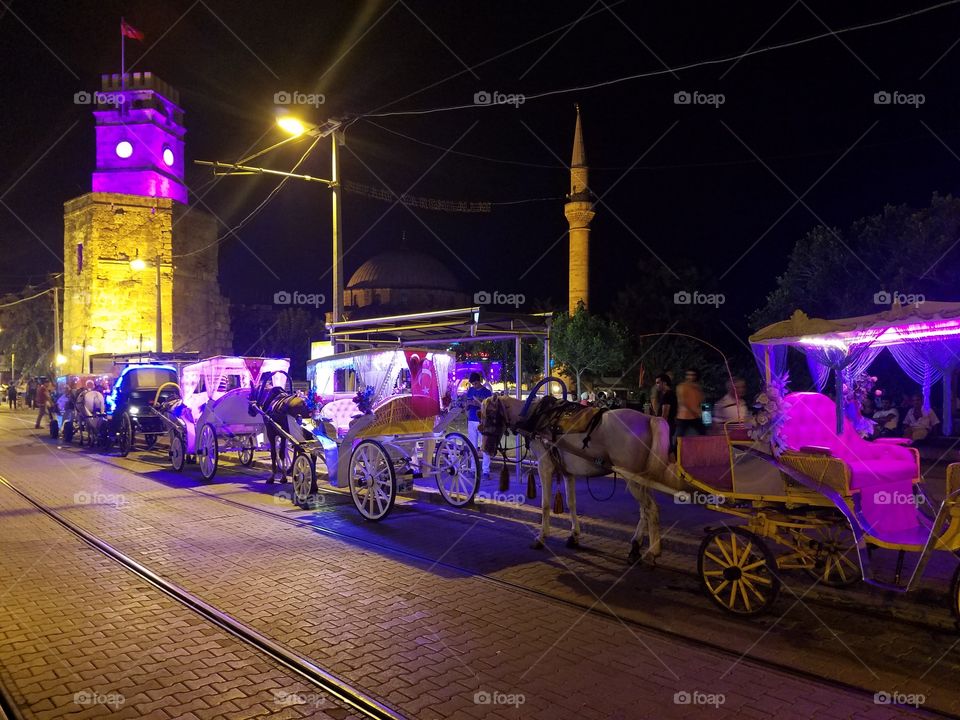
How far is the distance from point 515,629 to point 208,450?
969 cm

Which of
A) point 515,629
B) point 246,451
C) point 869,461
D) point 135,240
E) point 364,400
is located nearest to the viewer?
point 515,629

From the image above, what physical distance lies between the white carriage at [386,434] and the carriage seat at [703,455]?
4.13 meters

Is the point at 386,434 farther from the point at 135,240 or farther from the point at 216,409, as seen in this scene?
the point at 135,240

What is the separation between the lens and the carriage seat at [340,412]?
1068cm

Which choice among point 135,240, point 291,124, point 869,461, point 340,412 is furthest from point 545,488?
point 135,240

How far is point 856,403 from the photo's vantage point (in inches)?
456

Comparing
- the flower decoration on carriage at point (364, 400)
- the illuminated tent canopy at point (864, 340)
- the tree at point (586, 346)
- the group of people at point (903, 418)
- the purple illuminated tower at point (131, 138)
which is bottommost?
→ the group of people at point (903, 418)

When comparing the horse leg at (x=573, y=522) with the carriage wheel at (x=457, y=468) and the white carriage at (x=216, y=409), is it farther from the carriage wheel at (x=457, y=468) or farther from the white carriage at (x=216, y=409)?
the white carriage at (x=216, y=409)

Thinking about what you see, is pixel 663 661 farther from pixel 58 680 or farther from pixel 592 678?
pixel 58 680

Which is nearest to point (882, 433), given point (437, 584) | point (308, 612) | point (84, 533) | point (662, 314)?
point (437, 584)

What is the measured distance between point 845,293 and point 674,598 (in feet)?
71.3

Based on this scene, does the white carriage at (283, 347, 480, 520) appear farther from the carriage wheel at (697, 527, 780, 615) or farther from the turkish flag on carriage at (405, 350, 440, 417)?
the carriage wheel at (697, 527, 780, 615)

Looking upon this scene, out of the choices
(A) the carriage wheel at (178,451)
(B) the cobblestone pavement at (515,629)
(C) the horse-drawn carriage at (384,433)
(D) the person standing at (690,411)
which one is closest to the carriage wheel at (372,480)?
(C) the horse-drawn carriage at (384,433)

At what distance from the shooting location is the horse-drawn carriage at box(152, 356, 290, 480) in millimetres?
13352
